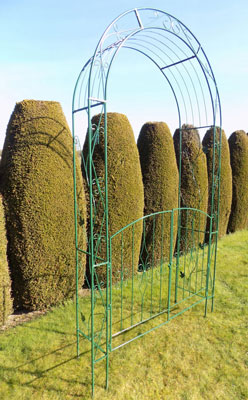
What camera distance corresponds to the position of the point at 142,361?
2799 millimetres

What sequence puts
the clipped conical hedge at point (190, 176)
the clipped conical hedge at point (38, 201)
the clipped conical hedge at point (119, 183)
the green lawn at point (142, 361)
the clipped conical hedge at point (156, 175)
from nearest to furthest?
the green lawn at point (142, 361)
the clipped conical hedge at point (38, 201)
the clipped conical hedge at point (119, 183)
the clipped conical hedge at point (156, 175)
the clipped conical hedge at point (190, 176)

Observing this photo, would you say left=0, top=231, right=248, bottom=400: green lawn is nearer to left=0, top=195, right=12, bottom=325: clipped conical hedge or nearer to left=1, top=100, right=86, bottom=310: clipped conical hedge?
left=0, top=195, right=12, bottom=325: clipped conical hedge

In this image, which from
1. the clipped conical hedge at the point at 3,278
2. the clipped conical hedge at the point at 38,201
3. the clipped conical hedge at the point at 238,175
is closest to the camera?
the clipped conical hedge at the point at 3,278

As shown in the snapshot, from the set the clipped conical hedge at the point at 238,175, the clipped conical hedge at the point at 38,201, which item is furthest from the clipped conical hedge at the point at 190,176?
the clipped conical hedge at the point at 38,201

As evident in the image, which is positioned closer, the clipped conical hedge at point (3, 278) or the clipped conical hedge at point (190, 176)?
the clipped conical hedge at point (3, 278)

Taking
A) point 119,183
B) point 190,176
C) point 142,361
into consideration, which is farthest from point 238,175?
point 142,361

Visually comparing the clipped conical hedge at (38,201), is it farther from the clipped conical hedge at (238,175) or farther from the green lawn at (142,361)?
the clipped conical hedge at (238,175)

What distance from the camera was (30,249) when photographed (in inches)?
140

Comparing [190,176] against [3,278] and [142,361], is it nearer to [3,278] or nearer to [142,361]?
[142,361]

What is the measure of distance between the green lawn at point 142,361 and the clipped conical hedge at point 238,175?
189 inches

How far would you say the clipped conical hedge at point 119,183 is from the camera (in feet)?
14.4

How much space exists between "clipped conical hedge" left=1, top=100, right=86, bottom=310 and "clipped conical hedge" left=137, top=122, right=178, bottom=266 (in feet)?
6.27

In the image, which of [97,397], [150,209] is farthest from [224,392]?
[150,209]

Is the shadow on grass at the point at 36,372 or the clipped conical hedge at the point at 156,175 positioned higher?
the clipped conical hedge at the point at 156,175
